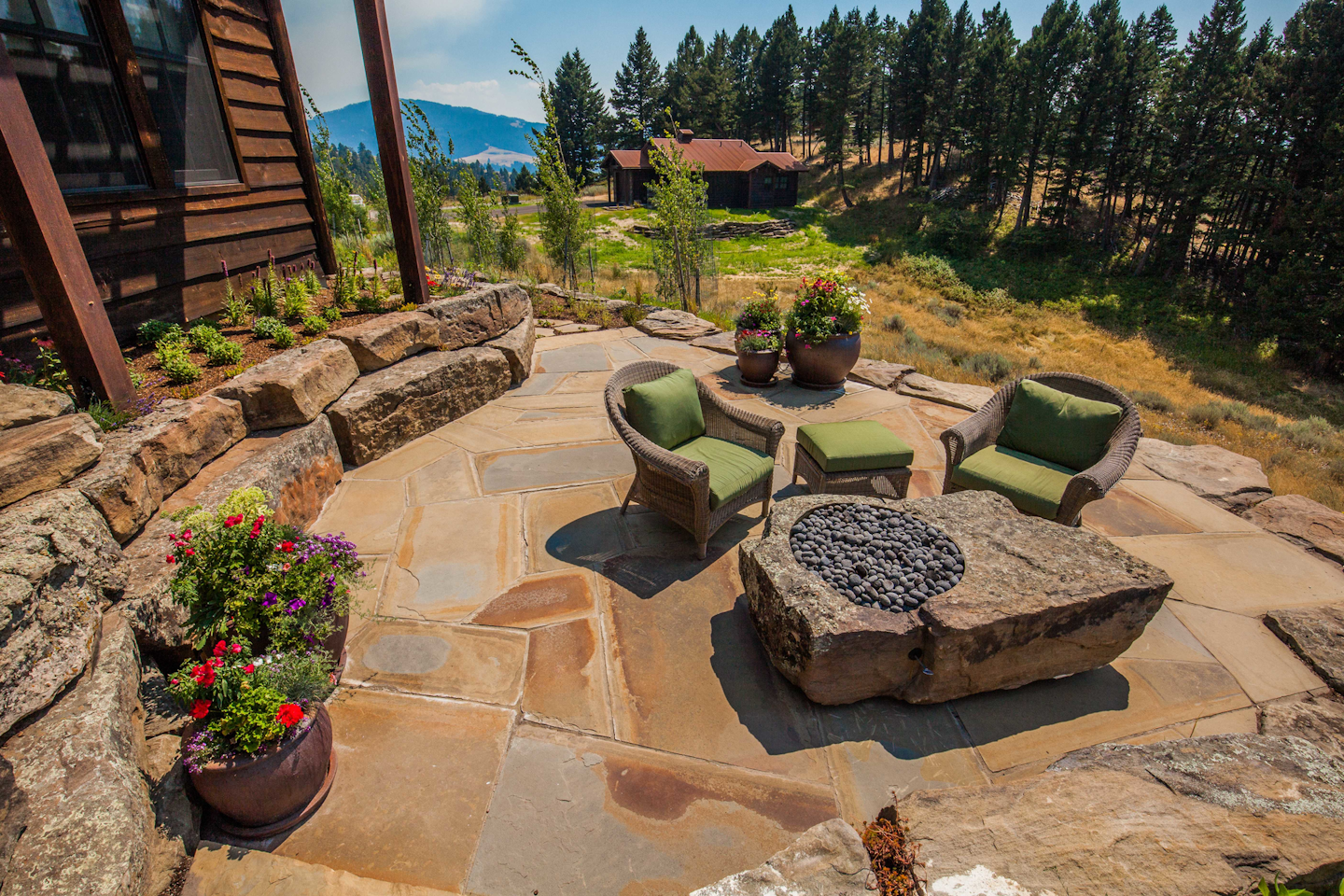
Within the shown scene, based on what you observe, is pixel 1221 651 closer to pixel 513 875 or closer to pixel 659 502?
pixel 659 502

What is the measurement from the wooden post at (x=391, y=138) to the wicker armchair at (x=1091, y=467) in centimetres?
501

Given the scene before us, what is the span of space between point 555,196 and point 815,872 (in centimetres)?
1009

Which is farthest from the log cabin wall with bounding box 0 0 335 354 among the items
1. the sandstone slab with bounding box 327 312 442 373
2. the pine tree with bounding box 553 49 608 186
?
the pine tree with bounding box 553 49 608 186

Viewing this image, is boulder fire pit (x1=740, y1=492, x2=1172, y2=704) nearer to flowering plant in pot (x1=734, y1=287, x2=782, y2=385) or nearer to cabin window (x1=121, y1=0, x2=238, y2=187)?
flowering plant in pot (x1=734, y1=287, x2=782, y2=385)

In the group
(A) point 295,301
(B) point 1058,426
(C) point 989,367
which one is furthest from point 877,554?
(C) point 989,367

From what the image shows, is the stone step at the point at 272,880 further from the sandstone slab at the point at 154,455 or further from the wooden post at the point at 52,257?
the wooden post at the point at 52,257

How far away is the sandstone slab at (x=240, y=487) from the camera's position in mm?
2459

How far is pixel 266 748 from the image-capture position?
200 centimetres

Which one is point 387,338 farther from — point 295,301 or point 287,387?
point 287,387

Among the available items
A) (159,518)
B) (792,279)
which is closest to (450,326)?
(159,518)

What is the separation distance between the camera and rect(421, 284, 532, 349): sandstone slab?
18.3 feet

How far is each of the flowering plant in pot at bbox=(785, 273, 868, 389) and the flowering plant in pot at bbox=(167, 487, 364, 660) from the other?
486cm

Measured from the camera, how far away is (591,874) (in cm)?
199

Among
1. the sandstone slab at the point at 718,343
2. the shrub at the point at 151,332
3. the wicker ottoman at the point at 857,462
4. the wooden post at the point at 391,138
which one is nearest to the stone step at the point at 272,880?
the wicker ottoman at the point at 857,462
